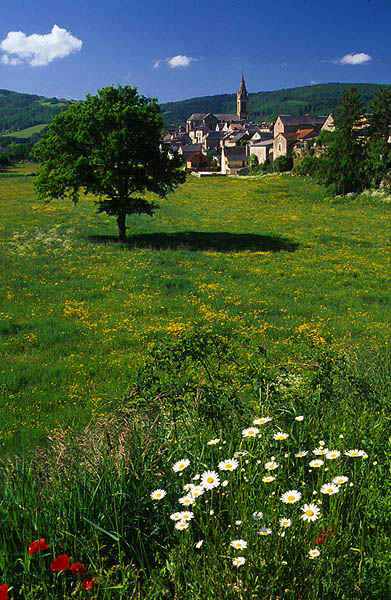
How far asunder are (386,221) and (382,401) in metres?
37.9

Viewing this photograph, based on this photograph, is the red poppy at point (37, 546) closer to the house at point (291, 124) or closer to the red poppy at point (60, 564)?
the red poppy at point (60, 564)

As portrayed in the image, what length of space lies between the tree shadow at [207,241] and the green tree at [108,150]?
2525mm

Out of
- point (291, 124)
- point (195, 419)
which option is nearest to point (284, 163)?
point (291, 124)

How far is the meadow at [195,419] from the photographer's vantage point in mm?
3221

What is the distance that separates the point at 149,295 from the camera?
1803 centimetres

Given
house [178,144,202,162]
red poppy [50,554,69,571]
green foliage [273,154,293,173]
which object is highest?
house [178,144,202,162]

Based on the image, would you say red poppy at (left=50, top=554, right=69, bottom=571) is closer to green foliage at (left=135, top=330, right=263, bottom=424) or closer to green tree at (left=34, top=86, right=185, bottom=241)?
green foliage at (left=135, top=330, right=263, bottom=424)

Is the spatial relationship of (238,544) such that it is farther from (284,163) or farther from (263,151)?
(263,151)

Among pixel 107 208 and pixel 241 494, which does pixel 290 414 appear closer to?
pixel 241 494

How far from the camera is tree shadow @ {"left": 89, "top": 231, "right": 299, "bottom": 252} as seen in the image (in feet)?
93.1

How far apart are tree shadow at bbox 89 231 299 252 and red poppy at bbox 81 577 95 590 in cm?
2513

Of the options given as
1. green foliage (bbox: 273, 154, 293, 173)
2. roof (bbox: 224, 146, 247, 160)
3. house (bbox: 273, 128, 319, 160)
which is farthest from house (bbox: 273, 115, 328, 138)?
green foliage (bbox: 273, 154, 293, 173)

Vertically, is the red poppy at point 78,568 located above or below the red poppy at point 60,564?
below

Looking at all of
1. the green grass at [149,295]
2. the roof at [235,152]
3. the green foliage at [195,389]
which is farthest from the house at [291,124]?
the green foliage at [195,389]
